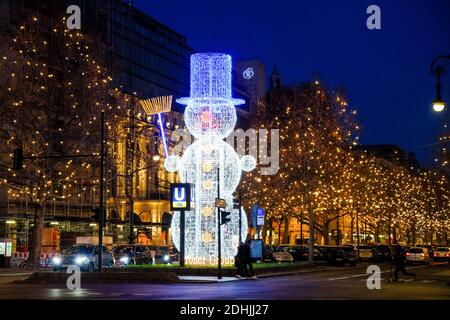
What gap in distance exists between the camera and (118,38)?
7788 cm

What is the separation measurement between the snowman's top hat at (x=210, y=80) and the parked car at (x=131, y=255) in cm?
1374

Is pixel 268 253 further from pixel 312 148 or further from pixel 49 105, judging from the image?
pixel 49 105

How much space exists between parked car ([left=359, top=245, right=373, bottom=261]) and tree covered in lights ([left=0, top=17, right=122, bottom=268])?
3003 centimetres

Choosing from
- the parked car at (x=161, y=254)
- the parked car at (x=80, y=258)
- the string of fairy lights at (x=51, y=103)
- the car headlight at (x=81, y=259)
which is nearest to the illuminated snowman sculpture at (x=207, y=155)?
the parked car at (x=80, y=258)

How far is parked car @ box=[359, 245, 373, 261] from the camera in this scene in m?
67.4

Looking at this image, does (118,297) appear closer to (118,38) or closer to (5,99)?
(5,99)

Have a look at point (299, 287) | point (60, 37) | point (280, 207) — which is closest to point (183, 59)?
point (280, 207)

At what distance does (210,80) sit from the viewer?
119 ft

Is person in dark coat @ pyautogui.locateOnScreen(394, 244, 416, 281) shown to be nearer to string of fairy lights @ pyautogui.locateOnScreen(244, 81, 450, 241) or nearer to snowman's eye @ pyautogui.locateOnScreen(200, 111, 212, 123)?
snowman's eye @ pyautogui.locateOnScreen(200, 111, 212, 123)

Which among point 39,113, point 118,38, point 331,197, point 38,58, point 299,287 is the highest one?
point 118,38

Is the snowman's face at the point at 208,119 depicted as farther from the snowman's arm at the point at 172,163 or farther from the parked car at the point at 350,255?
the parked car at the point at 350,255

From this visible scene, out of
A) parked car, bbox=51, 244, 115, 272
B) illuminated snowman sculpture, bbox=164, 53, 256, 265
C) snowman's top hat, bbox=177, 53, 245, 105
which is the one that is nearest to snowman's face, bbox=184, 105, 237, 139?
illuminated snowman sculpture, bbox=164, 53, 256, 265

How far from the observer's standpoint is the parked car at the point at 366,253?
6744 centimetres
